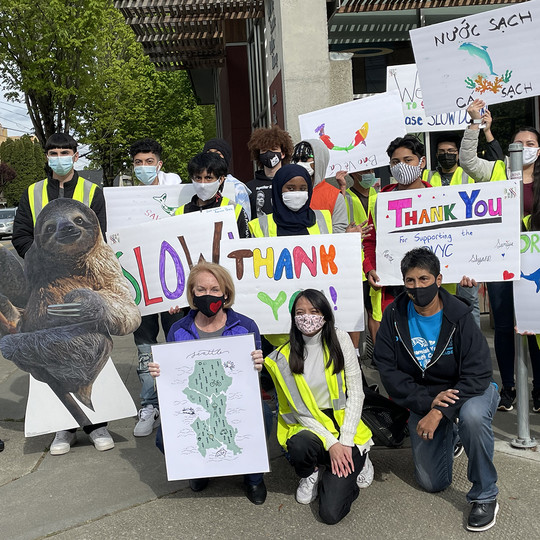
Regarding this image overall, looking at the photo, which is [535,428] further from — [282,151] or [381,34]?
[381,34]

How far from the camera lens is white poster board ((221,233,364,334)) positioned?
4.61 metres

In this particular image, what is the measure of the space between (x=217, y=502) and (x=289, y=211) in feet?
5.76

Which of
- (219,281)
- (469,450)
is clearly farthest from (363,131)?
(469,450)

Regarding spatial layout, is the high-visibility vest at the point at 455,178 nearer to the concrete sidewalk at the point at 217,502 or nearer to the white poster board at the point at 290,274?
the white poster board at the point at 290,274

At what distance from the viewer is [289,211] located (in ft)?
15.2

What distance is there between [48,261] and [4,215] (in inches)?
1531

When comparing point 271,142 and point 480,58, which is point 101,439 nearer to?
point 271,142

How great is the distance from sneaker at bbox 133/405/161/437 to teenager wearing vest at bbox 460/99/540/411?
2.34m

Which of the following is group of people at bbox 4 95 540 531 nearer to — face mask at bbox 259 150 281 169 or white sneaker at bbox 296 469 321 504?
white sneaker at bbox 296 469 321 504

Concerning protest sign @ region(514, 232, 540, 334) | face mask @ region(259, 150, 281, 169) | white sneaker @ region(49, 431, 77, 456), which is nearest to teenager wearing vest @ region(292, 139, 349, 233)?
face mask @ region(259, 150, 281, 169)

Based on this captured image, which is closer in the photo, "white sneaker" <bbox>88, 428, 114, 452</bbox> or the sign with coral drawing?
the sign with coral drawing

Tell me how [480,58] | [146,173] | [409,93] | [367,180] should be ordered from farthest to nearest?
[409,93] < [367,180] < [146,173] < [480,58]

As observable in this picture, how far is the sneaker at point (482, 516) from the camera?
3.46 metres

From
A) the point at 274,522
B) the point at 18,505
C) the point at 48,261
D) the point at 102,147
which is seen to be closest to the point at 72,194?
the point at 48,261
